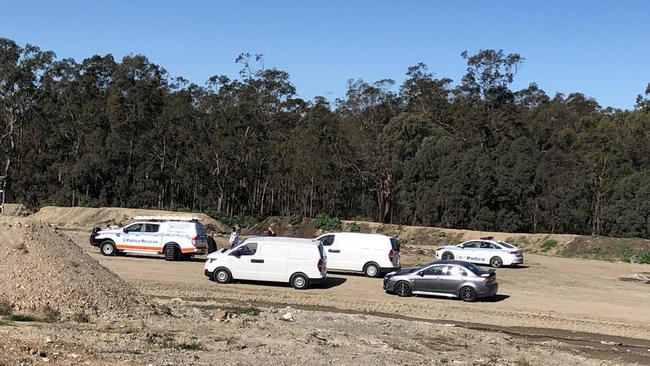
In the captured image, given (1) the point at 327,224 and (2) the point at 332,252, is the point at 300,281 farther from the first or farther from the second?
(1) the point at 327,224

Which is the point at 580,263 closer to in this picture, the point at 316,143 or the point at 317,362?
the point at 317,362

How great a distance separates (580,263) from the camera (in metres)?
41.0

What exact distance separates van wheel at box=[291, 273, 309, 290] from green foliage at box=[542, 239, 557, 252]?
29349mm

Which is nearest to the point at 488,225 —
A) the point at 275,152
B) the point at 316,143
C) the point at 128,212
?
the point at 316,143

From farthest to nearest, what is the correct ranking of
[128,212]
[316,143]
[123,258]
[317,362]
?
[316,143]
[128,212]
[123,258]
[317,362]

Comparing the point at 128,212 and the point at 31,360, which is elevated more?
the point at 128,212

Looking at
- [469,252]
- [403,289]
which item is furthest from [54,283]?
[469,252]

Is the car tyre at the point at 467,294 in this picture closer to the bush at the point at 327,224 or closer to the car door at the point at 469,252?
the car door at the point at 469,252

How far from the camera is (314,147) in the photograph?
73688 millimetres

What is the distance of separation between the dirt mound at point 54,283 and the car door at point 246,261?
25.6 ft

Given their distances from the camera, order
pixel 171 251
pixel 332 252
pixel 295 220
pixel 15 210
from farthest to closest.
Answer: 1. pixel 15 210
2. pixel 295 220
3. pixel 171 251
4. pixel 332 252

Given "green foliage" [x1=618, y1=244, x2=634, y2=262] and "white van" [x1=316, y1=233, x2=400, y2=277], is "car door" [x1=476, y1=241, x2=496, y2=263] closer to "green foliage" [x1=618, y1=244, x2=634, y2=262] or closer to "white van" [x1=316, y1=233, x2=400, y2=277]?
"white van" [x1=316, y1=233, x2=400, y2=277]

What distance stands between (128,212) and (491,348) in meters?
51.8

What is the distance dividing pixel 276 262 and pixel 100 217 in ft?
138
